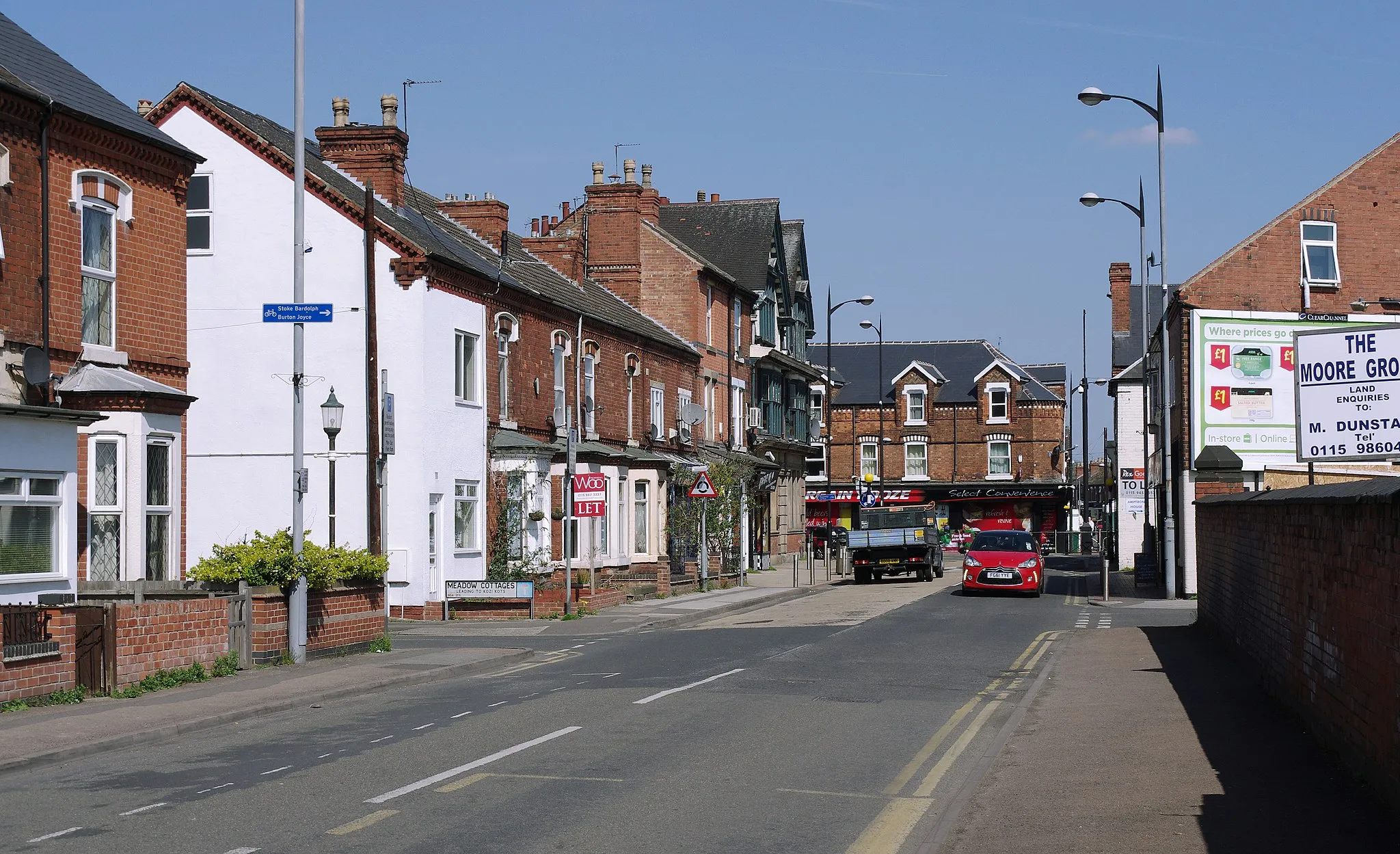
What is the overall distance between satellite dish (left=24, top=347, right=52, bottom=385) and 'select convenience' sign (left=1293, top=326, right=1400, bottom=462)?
54.0 ft

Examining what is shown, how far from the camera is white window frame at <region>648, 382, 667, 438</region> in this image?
4397 centimetres

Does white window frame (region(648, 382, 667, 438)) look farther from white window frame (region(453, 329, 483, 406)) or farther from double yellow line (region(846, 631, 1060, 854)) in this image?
double yellow line (region(846, 631, 1060, 854))

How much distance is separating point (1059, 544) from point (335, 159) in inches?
2078

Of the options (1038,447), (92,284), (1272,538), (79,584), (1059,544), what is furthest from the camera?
(1038,447)

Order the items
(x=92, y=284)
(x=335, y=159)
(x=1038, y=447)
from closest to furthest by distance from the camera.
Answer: (x=92, y=284) → (x=335, y=159) → (x=1038, y=447)

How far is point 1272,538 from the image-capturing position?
14867mm

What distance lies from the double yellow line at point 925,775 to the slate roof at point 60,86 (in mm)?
13980

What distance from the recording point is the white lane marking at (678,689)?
15680mm

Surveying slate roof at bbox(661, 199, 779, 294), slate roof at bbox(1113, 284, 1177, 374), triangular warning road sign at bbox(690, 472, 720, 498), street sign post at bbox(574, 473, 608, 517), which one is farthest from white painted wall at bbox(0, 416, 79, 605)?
slate roof at bbox(1113, 284, 1177, 374)

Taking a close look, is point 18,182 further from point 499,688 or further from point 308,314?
point 499,688

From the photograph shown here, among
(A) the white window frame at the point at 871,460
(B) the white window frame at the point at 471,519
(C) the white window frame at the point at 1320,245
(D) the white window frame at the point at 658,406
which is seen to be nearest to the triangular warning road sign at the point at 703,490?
(B) the white window frame at the point at 471,519

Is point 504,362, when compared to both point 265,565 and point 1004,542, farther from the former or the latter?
point 265,565

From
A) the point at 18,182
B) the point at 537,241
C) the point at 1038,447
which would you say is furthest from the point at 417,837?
the point at 1038,447

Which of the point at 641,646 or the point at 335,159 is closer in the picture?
the point at 641,646
